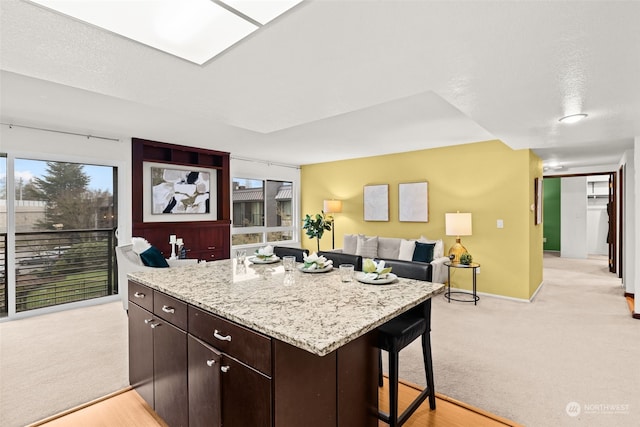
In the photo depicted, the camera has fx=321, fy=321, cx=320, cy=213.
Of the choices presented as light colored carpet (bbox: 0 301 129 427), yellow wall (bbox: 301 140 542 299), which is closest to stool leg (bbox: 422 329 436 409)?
light colored carpet (bbox: 0 301 129 427)

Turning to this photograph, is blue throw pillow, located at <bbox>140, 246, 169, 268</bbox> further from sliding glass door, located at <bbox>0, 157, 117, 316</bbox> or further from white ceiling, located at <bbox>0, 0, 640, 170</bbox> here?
sliding glass door, located at <bbox>0, 157, 117, 316</bbox>

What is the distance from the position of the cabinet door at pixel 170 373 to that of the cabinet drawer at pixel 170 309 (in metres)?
0.04

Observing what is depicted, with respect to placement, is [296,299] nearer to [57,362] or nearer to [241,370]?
[241,370]

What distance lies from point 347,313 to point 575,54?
196 cm

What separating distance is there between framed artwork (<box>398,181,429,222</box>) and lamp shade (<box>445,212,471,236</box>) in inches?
29.4

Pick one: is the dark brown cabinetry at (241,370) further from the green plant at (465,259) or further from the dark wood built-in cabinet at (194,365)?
the green plant at (465,259)

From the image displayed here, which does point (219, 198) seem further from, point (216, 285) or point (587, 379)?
point (587, 379)

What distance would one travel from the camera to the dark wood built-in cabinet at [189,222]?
489cm

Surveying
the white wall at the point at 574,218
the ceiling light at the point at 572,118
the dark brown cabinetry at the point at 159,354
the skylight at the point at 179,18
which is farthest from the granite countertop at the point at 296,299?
the white wall at the point at 574,218

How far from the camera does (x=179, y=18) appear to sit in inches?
60.9

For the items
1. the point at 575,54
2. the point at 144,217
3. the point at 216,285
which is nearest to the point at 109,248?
the point at 144,217

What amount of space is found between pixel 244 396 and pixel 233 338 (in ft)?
0.75

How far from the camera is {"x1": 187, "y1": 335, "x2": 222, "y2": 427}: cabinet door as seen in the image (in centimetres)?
145

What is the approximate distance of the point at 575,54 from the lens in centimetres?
184
